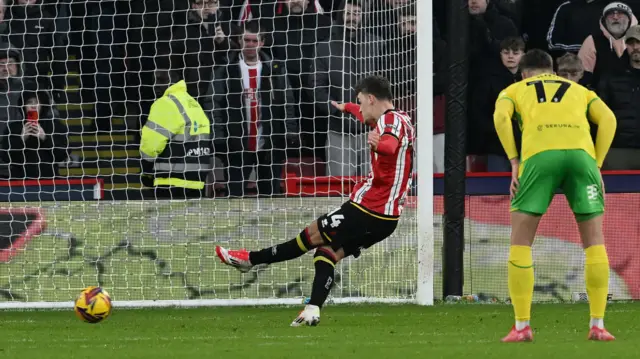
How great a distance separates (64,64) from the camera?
44.3 ft

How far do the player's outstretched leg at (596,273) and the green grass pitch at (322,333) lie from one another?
0.17 m

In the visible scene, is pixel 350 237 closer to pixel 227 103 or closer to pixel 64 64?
pixel 227 103

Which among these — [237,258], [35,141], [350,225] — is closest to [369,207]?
[350,225]

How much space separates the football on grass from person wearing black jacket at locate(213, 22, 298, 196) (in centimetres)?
352

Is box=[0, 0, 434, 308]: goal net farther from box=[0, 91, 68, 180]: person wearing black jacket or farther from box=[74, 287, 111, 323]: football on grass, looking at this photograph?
box=[74, 287, 111, 323]: football on grass

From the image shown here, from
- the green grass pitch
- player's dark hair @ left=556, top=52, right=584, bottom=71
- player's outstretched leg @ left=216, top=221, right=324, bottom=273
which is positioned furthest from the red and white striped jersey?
player's dark hair @ left=556, top=52, right=584, bottom=71

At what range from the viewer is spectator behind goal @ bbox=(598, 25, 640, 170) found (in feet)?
42.8

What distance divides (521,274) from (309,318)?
7.38 ft

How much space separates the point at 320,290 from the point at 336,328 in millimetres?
468

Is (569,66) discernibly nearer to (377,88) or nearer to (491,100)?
(491,100)

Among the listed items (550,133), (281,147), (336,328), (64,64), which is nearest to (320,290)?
(336,328)

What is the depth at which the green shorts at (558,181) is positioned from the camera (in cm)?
759

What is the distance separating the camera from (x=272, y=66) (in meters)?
12.9

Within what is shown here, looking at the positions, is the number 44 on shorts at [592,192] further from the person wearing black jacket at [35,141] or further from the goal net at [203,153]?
the person wearing black jacket at [35,141]
